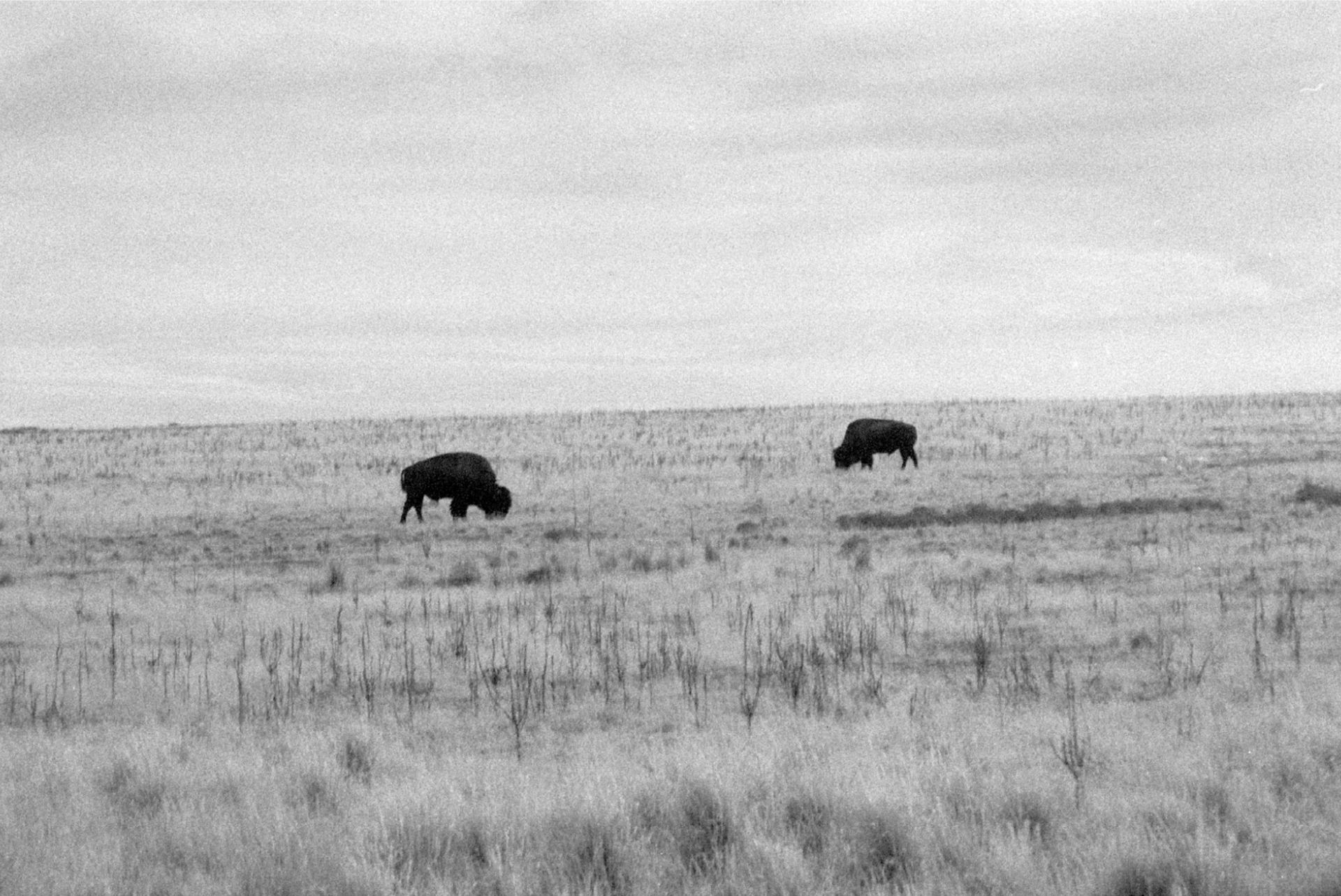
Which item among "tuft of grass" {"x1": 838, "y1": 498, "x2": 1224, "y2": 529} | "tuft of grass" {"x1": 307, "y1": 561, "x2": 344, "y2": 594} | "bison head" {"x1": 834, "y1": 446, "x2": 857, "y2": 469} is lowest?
"tuft of grass" {"x1": 307, "y1": 561, "x2": 344, "y2": 594}

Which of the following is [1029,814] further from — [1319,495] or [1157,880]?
[1319,495]

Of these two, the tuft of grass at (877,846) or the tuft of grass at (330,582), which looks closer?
the tuft of grass at (877,846)

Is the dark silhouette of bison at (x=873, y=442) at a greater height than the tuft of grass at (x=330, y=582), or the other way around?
the dark silhouette of bison at (x=873, y=442)

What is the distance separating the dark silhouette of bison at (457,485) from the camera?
28.0 m

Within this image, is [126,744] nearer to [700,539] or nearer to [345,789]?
[345,789]

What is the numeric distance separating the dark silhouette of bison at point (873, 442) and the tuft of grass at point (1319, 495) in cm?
1205

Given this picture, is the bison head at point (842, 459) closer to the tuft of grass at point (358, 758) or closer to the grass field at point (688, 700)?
the grass field at point (688, 700)

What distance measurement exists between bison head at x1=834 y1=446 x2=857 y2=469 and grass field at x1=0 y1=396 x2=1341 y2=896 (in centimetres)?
873

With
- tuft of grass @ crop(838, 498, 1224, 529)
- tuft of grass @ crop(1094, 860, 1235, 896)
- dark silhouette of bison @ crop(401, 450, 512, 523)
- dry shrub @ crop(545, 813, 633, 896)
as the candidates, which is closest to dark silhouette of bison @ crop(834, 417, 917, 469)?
tuft of grass @ crop(838, 498, 1224, 529)

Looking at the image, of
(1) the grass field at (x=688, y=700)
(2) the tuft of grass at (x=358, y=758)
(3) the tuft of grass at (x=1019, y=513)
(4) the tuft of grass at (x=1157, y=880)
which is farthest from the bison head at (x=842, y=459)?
(4) the tuft of grass at (x=1157, y=880)

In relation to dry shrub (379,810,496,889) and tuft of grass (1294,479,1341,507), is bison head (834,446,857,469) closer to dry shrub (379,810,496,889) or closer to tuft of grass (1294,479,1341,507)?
tuft of grass (1294,479,1341,507)

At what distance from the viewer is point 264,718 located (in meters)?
9.87

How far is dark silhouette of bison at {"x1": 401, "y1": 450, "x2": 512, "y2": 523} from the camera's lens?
28.0 m

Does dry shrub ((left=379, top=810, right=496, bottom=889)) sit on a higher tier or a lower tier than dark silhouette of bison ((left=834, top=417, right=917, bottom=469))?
lower
